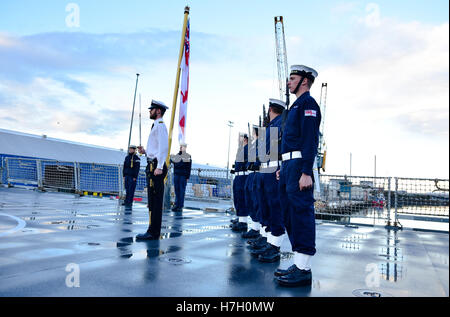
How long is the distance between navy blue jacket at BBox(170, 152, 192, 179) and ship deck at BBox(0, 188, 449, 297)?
502 centimetres

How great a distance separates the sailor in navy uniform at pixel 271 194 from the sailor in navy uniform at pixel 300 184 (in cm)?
93

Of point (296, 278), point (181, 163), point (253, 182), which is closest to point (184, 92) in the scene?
point (253, 182)

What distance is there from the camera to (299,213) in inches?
139

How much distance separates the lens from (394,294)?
316cm

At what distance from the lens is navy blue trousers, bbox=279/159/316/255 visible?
3.51 metres

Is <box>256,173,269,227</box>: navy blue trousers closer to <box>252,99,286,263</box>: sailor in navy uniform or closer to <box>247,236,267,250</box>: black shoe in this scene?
<box>252,99,286,263</box>: sailor in navy uniform

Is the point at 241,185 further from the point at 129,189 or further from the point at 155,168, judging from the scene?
the point at 129,189

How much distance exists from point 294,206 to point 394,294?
1.20 meters

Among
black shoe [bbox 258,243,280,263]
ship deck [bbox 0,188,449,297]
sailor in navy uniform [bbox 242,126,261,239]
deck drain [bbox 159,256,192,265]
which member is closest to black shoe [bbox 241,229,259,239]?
sailor in navy uniform [bbox 242,126,261,239]

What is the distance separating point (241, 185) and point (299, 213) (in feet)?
Answer: 13.4

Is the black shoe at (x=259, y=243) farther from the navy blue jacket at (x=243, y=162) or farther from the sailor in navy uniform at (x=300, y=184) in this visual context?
the navy blue jacket at (x=243, y=162)
